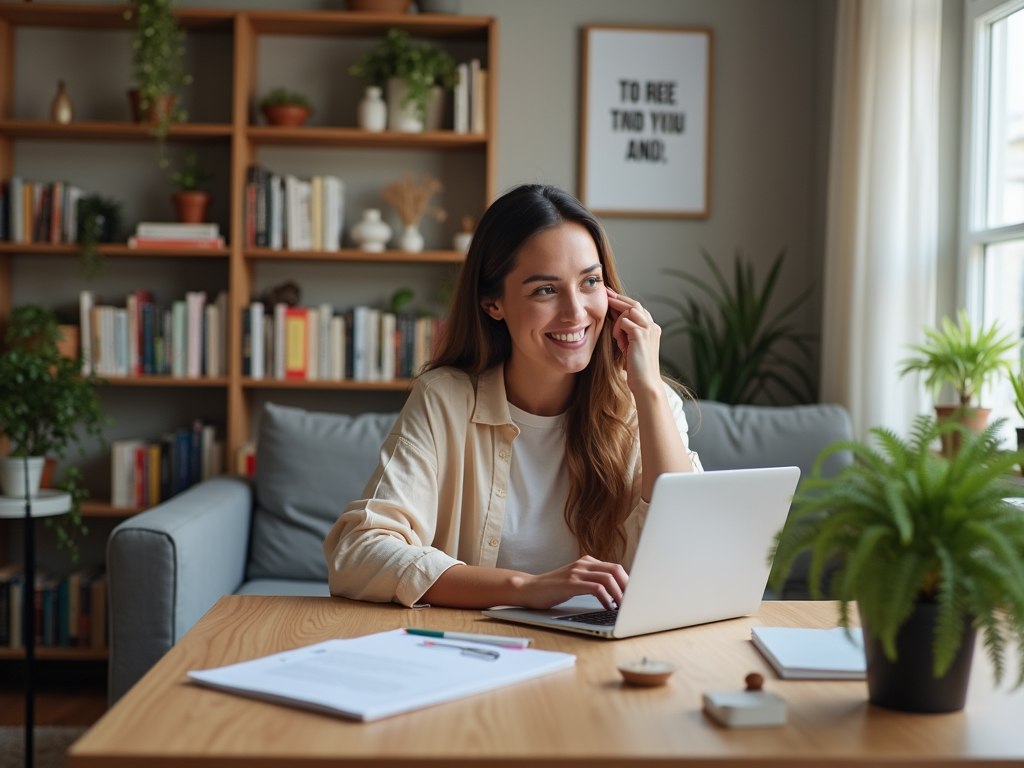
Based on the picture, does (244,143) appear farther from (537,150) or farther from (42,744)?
(42,744)

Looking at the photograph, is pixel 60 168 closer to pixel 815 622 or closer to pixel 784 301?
pixel 784 301

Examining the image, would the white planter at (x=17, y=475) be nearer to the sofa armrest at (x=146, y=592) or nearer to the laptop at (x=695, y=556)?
the sofa armrest at (x=146, y=592)

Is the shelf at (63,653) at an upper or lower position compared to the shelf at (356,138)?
lower

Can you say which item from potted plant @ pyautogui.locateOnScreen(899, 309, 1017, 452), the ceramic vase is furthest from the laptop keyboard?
the ceramic vase

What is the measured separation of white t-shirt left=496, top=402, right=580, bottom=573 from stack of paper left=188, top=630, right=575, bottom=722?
610 millimetres

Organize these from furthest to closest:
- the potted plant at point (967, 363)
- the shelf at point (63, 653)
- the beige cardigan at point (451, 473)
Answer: the shelf at point (63, 653), the potted plant at point (967, 363), the beige cardigan at point (451, 473)

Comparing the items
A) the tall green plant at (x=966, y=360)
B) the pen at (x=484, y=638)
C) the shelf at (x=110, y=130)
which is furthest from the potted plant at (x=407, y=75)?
the pen at (x=484, y=638)

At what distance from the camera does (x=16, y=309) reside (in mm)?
3371

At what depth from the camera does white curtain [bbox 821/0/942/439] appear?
9.33 ft

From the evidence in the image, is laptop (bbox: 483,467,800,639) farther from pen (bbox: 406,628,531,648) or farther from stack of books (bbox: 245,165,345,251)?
stack of books (bbox: 245,165,345,251)

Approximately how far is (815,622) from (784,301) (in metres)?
2.58

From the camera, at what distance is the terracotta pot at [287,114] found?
3420 mm

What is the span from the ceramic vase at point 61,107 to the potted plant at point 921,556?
323 cm

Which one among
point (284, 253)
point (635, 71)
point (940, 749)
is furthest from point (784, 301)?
point (940, 749)
